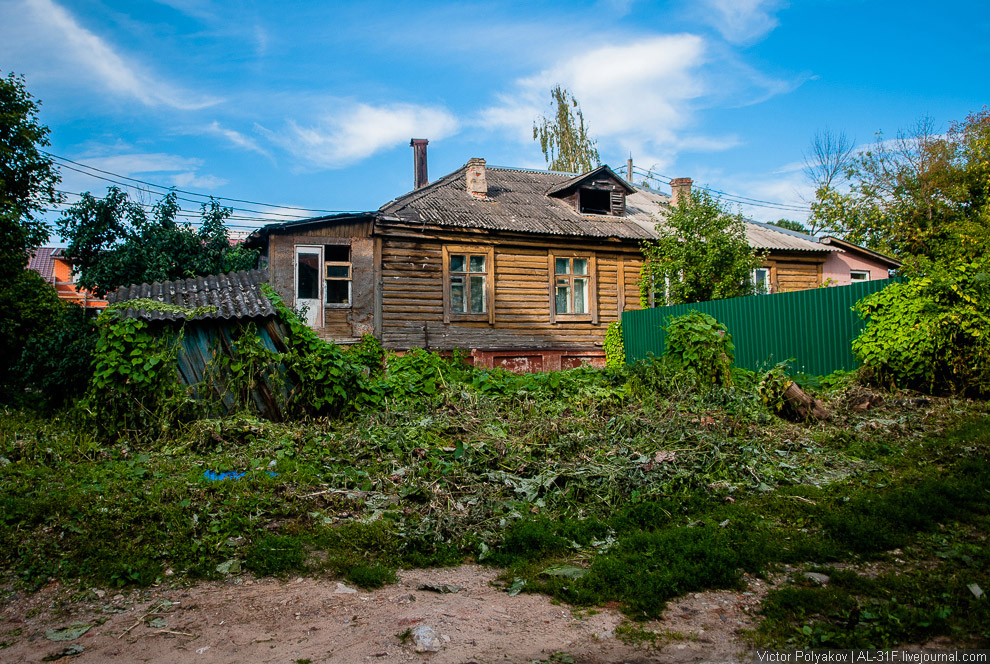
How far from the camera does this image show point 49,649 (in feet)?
10.1

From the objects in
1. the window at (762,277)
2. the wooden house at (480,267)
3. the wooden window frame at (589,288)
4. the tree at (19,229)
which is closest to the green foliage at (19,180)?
the tree at (19,229)

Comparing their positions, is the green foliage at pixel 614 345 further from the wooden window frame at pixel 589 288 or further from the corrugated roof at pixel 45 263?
the corrugated roof at pixel 45 263

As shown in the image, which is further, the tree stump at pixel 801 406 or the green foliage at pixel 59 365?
the green foliage at pixel 59 365

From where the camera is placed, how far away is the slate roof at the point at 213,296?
7844 mm

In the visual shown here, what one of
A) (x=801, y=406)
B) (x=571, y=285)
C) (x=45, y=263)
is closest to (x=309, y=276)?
(x=571, y=285)

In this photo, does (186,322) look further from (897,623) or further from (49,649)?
(897,623)

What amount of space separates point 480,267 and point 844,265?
12.9 metres

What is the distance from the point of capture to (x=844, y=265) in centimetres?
2092

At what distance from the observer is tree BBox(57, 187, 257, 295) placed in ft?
42.8

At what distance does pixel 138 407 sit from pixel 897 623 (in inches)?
295

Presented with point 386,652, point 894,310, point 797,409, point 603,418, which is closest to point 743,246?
point 894,310

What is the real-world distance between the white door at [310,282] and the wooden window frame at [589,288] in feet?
19.2

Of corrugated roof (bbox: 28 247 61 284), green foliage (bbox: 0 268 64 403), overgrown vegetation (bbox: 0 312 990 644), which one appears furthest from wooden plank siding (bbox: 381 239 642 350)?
corrugated roof (bbox: 28 247 61 284)

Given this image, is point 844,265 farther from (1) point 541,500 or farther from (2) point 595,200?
(1) point 541,500
